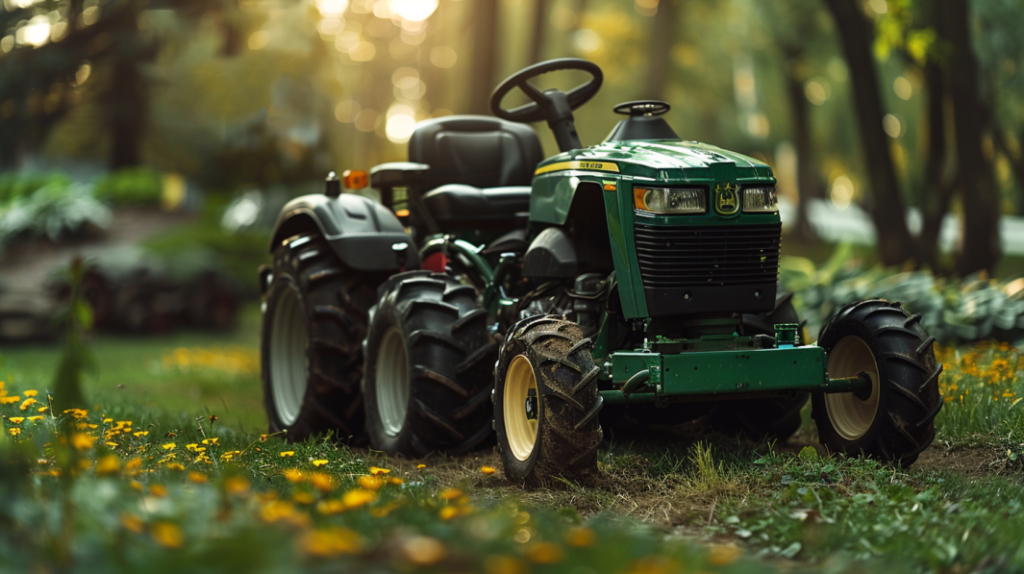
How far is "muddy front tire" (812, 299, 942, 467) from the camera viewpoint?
184 inches

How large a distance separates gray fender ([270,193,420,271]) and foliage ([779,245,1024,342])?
3.47 metres

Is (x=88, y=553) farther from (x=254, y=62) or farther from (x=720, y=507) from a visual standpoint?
(x=254, y=62)

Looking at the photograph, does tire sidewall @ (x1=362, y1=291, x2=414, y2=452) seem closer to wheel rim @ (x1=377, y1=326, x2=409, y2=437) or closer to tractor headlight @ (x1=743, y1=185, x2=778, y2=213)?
wheel rim @ (x1=377, y1=326, x2=409, y2=437)

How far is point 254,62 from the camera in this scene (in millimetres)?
21375

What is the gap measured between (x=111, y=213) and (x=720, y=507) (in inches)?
605

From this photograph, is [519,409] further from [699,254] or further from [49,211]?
[49,211]

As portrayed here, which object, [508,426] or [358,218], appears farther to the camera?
[358,218]

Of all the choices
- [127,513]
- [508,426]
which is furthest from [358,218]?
[127,513]

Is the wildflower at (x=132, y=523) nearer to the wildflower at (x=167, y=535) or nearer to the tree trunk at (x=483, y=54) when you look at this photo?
the wildflower at (x=167, y=535)

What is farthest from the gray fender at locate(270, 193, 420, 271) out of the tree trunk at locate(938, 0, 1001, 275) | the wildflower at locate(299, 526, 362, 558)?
the tree trunk at locate(938, 0, 1001, 275)

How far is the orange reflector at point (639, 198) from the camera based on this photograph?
15.3 ft

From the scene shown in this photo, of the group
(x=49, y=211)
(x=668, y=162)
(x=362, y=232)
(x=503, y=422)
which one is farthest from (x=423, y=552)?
(x=49, y=211)

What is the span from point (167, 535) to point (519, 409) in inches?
99.9

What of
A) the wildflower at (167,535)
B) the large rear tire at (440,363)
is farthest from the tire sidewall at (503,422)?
the wildflower at (167,535)
